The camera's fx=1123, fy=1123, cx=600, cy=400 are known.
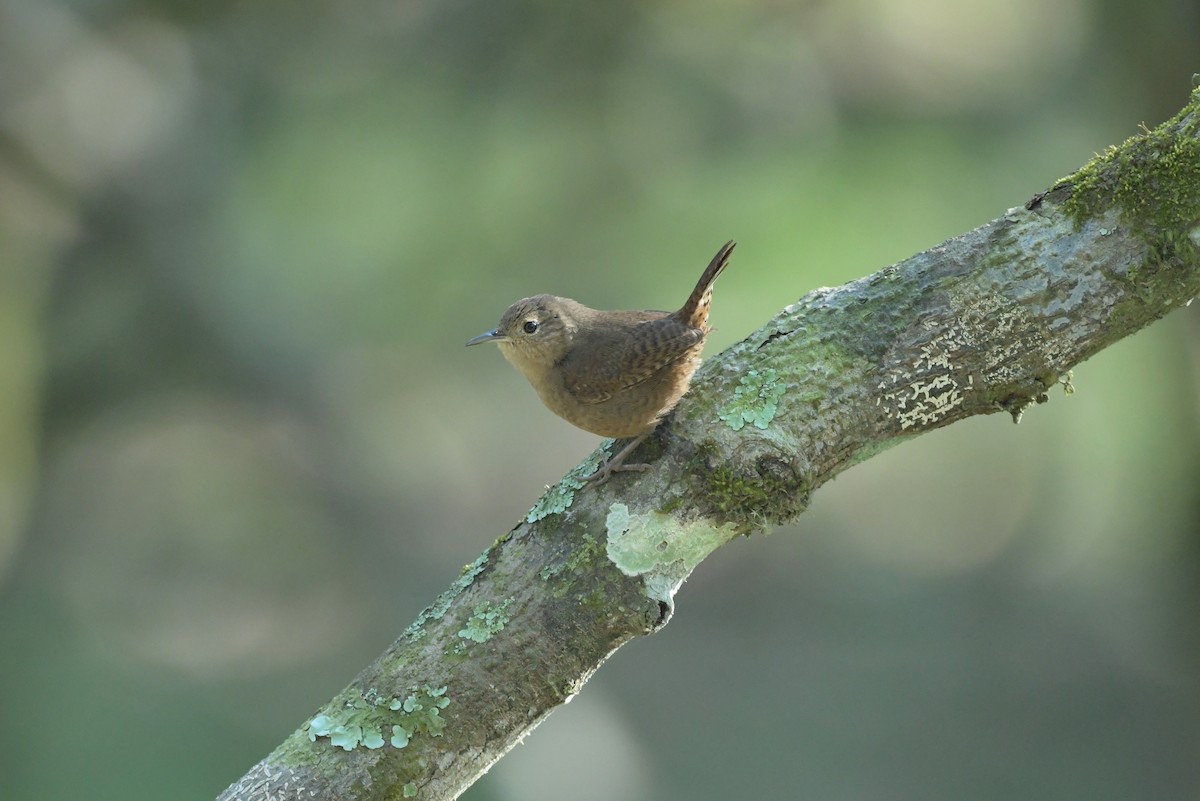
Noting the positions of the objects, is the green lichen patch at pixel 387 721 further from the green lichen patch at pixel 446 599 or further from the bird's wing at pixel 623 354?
the bird's wing at pixel 623 354

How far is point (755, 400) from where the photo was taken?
2.03 m

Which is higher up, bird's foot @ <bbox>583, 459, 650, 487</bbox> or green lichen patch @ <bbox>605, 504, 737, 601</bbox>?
bird's foot @ <bbox>583, 459, 650, 487</bbox>

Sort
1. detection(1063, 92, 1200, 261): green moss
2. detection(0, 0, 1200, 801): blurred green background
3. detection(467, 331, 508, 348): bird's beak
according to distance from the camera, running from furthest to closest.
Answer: detection(0, 0, 1200, 801): blurred green background, detection(467, 331, 508, 348): bird's beak, detection(1063, 92, 1200, 261): green moss

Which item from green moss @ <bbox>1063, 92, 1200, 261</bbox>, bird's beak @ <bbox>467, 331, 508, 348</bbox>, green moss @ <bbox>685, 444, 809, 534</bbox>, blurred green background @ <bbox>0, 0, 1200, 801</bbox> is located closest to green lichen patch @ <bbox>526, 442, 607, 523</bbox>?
green moss @ <bbox>685, 444, 809, 534</bbox>

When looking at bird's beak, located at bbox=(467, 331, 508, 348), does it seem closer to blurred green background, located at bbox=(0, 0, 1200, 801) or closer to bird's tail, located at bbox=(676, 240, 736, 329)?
bird's tail, located at bbox=(676, 240, 736, 329)

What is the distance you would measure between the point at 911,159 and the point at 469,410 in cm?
299

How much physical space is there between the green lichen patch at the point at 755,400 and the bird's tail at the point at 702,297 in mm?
598

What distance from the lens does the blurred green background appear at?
5.30 metres

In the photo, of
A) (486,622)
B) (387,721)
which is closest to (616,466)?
(486,622)

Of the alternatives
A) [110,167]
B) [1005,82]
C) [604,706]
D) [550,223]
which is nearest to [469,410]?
[550,223]

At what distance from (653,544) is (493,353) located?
5030mm

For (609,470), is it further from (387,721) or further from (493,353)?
(493,353)

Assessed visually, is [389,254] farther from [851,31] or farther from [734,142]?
[851,31]

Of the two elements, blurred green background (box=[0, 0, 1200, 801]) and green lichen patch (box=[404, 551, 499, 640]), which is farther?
→ blurred green background (box=[0, 0, 1200, 801])
